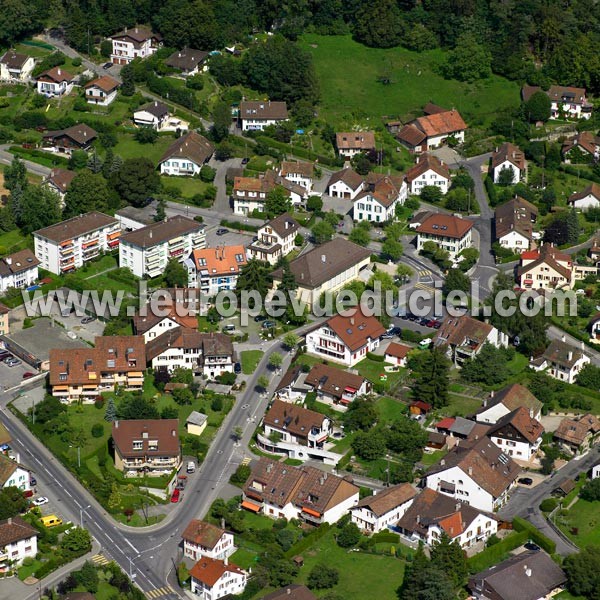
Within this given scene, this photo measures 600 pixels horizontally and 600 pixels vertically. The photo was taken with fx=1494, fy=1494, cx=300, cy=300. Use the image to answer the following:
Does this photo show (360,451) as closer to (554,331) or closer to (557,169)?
(554,331)

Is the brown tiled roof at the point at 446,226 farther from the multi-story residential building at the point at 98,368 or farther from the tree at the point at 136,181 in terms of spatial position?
the multi-story residential building at the point at 98,368

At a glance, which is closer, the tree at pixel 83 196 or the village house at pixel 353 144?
the tree at pixel 83 196

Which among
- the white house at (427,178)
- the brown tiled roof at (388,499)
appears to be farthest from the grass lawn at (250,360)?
the white house at (427,178)

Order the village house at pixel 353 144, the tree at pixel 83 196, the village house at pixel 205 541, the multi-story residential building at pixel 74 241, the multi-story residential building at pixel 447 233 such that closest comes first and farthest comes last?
the village house at pixel 205 541 < the multi-story residential building at pixel 74 241 < the multi-story residential building at pixel 447 233 < the tree at pixel 83 196 < the village house at pixel 353 144

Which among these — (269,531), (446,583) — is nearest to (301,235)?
(269,531)

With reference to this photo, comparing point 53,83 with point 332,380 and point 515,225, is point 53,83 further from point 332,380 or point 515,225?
point 332,380

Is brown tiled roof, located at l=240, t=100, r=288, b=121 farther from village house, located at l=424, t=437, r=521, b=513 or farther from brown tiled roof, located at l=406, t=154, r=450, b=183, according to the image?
village house, located at l=424, t=437, r=521, b=513

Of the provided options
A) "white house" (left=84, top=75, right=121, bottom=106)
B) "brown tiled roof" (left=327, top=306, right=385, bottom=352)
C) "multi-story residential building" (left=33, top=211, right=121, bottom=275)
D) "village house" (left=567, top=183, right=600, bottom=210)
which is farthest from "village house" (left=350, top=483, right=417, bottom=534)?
"white house" (left=84, top=75, right=121, bottom=106)
